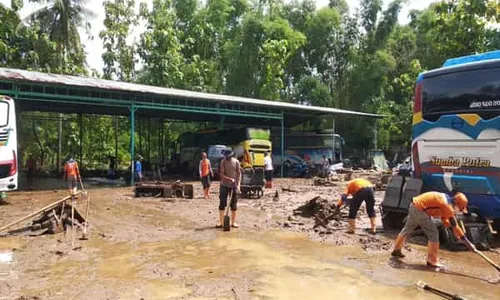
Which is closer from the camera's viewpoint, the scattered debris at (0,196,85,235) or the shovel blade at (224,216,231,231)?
the scattered debris at (0,196,85,235)

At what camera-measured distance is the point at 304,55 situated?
4647 cm

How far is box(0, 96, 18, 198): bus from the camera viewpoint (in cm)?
1298

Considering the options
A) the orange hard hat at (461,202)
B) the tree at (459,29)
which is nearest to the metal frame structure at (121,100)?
the tree at (459,29)

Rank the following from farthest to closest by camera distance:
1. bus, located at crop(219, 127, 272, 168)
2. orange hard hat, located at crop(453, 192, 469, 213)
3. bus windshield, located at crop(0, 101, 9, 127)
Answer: bus, located at crop(219, 127, 272, 168)
bus windshield, located at crop(0, 101, 9, 127)
orange hard hat, located at crop(453, 192, 469, 213)

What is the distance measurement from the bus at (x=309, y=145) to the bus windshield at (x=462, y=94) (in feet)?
74.6

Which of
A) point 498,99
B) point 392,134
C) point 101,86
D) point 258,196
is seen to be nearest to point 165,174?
point 101,86

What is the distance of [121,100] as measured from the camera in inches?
905

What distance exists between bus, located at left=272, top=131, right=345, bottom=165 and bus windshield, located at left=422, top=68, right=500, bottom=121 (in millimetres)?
22742

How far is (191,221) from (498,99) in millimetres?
7026

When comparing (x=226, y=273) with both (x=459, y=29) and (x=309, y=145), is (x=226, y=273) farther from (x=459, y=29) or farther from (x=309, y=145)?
(x=309, y=145)

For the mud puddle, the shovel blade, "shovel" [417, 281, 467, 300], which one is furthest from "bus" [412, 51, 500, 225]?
the shovel blade

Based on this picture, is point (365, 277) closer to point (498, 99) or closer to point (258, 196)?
point (498, 99)

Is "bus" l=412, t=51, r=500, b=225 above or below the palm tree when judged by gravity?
below

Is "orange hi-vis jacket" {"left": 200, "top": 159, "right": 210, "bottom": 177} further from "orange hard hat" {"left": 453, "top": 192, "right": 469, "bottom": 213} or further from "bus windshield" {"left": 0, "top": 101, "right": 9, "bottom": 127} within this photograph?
"orange hard hat" {"left": 453, "top": 192, "right": 469, "bottom": 213}
